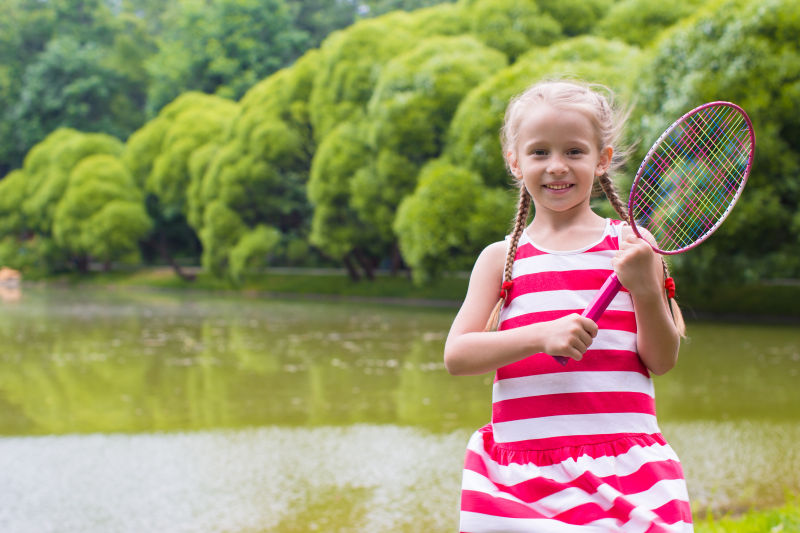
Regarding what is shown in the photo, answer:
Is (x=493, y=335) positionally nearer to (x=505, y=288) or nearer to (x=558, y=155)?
(x=505, y=288)

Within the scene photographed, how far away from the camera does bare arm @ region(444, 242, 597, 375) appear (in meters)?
1.81

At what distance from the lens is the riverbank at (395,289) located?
18.0 m

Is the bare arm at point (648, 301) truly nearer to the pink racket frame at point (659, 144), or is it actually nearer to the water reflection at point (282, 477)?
the pink racket frame at point (659, 144)

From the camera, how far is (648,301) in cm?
193

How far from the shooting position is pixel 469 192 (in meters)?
18.5

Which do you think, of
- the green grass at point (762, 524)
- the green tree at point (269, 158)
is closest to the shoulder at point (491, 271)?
the green grass at point (762, 524)

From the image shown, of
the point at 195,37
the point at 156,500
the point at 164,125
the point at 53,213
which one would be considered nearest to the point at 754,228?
the point at 156,500

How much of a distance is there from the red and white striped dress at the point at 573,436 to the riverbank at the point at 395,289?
11.7ft

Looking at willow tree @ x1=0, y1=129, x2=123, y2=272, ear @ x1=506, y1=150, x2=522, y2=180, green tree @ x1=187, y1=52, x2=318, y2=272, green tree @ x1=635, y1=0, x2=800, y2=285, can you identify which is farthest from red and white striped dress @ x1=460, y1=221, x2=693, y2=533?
willow tree @ x1=0, y1=129, x2=123, y2=272

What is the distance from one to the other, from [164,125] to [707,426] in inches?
1306

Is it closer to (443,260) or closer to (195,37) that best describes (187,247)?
(195,37)

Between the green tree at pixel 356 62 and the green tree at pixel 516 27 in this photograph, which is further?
the green tree at pixel 356 62

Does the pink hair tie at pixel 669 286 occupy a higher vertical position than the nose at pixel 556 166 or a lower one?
lower

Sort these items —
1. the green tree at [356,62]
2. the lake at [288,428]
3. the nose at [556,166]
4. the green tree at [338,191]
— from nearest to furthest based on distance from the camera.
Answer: the nose at [556,166] → the lake at [288,428] → the green tree at [338,191] → the green tree at [356,62]
